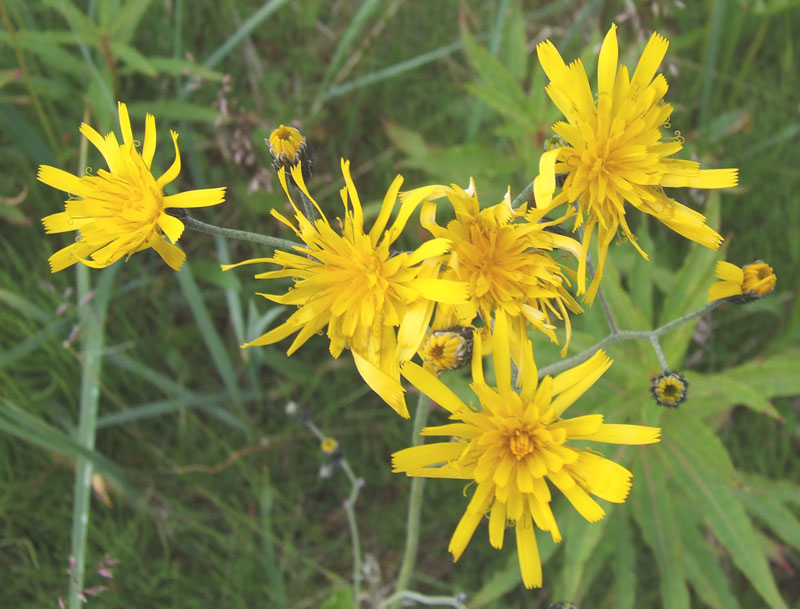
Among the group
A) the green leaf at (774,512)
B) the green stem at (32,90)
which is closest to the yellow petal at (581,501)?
the green leaf at (774,512)

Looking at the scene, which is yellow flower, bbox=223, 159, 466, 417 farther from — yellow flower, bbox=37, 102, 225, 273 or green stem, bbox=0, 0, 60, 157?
green stem, bbox=0, 0, 60, 157

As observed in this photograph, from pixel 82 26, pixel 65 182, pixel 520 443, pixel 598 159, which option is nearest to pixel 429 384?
pixel 520 443

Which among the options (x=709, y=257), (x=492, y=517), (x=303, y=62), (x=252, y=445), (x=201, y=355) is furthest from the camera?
(x=303, y=62)

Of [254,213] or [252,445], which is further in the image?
[254,213]

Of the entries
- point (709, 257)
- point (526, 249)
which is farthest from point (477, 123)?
point (526, 249)

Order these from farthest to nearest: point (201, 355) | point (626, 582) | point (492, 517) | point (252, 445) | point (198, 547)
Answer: point (201, 355), point (252, 445), point (198, 547), point (626, 582), point (492, 517)

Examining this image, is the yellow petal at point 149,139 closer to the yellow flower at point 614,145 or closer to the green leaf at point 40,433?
the yellow flower at point 614,145

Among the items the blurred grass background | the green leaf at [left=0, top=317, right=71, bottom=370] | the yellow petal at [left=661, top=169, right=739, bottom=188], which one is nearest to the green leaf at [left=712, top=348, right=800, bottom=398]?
the blurred grass background

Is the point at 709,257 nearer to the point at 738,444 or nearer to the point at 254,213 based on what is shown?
the point at 738,444
